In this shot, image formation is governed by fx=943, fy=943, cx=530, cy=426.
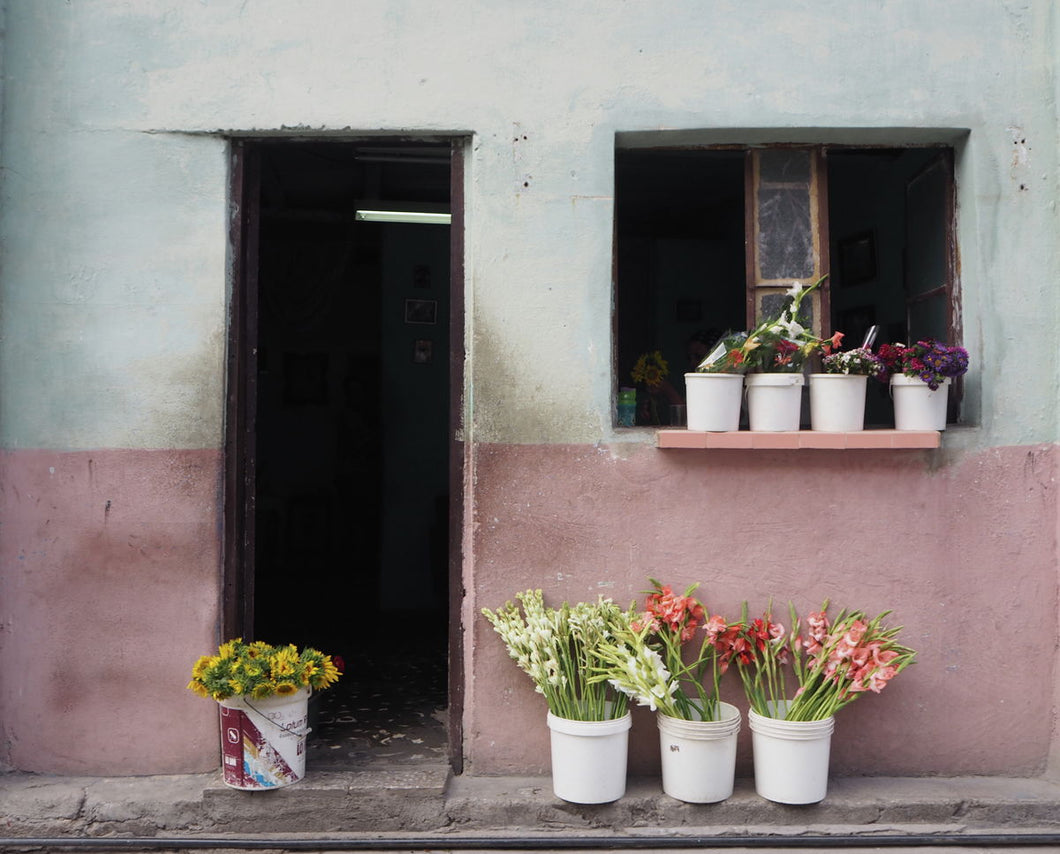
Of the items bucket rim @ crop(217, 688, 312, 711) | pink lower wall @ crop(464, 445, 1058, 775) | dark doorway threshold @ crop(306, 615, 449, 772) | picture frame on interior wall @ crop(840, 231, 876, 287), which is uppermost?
picture frame on interior wall @ crop(840, 231, 876, 287)

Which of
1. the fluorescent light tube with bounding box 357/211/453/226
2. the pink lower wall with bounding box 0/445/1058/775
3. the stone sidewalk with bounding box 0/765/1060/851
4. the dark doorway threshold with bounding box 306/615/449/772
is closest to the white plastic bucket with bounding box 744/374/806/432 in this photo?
the pink lower wall with bounding box 0/445/1058/775

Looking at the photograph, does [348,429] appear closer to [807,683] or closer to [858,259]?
[858,259]

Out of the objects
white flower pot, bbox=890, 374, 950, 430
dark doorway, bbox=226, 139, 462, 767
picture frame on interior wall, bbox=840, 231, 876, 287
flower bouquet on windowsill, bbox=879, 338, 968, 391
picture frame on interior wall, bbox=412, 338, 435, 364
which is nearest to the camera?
flower bouquet on windowsill, bbox=879, 338, 968, 391

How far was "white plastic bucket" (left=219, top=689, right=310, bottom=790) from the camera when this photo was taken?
13.0 ft

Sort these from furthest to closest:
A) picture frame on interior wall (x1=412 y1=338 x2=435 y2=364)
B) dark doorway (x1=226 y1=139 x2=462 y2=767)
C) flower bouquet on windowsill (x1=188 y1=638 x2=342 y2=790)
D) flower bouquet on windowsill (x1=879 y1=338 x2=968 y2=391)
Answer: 1. picture frame on interior wall (x1=412 y1=338 x2=435 y2=364)
2. dark doorway (x1=226 y1=139 x2=462 y2=767)
3. flower bouquet on windowsill (x1=879 y1=338 x2=968 y2=391)
4. flower bouquet on windowsill (x1=188 y1=638 x2=342 y2=790)

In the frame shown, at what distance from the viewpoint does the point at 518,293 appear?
430 cm

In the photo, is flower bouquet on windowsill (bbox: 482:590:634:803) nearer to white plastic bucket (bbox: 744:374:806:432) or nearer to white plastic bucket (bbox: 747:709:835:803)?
white plastic bucket (bbox: 747:709:835:803)

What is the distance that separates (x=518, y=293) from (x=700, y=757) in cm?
216

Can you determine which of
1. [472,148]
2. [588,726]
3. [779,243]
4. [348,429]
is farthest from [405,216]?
[588,726]

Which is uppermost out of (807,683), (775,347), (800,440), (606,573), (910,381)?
(775,347)

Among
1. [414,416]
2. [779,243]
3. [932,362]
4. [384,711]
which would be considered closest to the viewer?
[932,362]

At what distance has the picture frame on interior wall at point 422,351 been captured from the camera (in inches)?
335

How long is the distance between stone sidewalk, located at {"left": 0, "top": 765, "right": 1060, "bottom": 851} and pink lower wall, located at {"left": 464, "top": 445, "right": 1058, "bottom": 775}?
0.29 metres

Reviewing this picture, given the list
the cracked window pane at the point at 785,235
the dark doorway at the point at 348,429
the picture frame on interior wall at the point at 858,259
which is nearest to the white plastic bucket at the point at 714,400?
the cracked window pane at the point at 785,235
